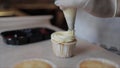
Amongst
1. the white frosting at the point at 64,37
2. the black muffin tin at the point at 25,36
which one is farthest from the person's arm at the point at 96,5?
the black muffin tin at the point at 25,36

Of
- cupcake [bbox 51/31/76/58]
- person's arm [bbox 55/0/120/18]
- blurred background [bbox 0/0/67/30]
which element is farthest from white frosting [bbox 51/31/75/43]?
blurred background [bbox 0/0/67/30]

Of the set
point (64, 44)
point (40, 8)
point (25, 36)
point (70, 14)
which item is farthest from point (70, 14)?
point (40, 8)

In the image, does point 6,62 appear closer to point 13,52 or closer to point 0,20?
point 13,52

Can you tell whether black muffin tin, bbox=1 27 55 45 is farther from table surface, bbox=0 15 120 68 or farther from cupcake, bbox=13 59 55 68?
cupcake, bbox=13 59 55 68

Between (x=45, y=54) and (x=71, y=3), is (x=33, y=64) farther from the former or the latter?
(x=71, y=3)

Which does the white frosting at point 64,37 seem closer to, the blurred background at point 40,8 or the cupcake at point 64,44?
the cupcake at point 64,44
